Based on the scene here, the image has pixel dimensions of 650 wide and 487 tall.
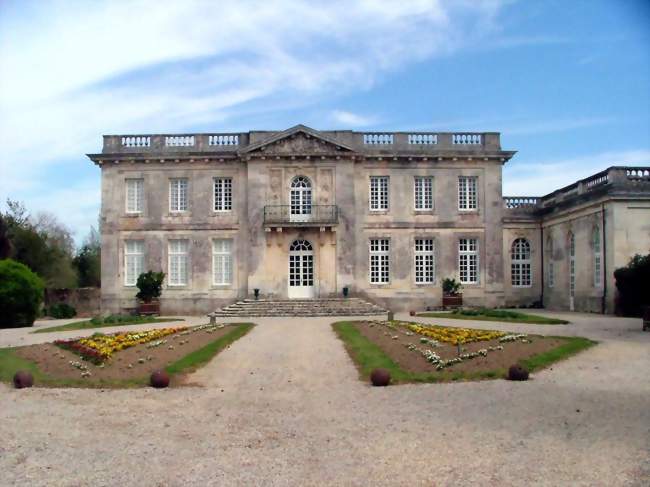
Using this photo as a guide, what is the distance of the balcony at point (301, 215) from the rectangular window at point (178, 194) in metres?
4.24

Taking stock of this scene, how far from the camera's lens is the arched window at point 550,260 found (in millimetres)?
33094

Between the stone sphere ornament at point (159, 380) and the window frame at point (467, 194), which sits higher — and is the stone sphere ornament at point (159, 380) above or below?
below

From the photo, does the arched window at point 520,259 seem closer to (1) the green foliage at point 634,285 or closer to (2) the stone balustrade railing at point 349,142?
(2) the stone balustrade railing at point 349,142

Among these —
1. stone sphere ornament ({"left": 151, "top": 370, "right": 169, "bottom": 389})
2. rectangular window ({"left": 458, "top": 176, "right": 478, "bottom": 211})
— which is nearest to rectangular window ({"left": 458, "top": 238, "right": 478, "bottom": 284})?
rectangular window ({"left": 458, "top": 176, "right": 478, "bottom": 211})

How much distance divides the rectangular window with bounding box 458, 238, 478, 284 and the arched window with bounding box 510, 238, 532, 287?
2.34 metres

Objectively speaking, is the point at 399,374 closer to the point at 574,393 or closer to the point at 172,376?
the point at 574,393

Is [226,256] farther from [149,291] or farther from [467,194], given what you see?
[467,194]

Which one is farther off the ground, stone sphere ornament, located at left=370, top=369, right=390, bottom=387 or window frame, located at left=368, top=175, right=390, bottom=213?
window frame, located at left=368, top=175, right=390, bottom=213

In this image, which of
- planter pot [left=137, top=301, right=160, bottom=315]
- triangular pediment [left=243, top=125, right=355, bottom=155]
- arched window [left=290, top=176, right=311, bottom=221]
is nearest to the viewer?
planter pot [left=137, top=301, right=160, bottom=315]

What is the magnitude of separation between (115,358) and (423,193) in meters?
→ 22.0

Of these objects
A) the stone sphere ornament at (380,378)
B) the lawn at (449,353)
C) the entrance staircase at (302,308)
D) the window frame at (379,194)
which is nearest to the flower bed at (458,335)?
the lawn at (449,353)

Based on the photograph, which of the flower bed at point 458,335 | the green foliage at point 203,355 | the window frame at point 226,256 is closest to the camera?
the green foliage at point 203,355

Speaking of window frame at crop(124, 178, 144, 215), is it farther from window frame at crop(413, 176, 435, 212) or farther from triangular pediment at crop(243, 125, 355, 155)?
window frame at crop(413, 176, 435, 212)

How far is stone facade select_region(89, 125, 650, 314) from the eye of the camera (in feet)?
106
